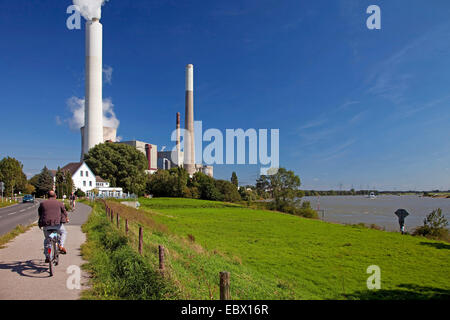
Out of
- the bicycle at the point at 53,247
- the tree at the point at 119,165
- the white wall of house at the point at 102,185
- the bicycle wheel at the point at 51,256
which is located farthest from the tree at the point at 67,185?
the bicycle wheel at the point at 51,256

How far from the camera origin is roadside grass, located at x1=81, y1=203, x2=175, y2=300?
6.40 m

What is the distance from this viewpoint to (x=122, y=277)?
296 inches

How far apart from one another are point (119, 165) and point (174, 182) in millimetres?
14262

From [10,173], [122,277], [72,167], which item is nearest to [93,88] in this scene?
[72,167]

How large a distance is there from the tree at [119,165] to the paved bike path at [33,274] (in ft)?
197

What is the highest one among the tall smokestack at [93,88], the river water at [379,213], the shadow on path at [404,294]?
the tall smokestack at [93,88]

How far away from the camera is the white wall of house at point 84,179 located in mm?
63094

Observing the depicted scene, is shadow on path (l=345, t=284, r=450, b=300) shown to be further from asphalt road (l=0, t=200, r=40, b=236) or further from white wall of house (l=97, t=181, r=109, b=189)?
white wall of house (l=97, t=181, r=109, b=189)

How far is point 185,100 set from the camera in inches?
3752

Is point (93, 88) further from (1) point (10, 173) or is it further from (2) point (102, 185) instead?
(1) point (10, 173)

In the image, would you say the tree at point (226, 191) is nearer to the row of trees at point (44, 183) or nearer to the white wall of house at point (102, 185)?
the white wall of house at point (102, 185)
